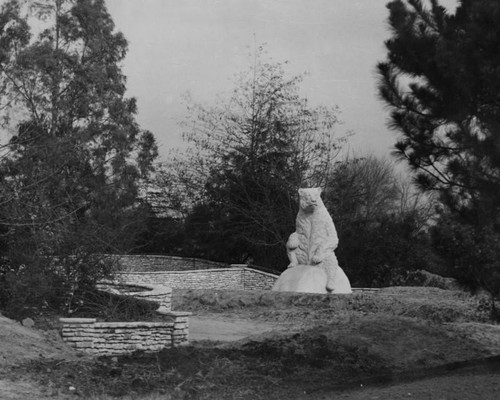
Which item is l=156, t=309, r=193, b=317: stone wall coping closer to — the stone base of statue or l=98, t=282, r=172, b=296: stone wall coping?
l=98, t=282, r=172, b=296: stone wall coping

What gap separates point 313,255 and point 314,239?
392mm

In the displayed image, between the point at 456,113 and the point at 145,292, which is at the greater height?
the point at 456,113

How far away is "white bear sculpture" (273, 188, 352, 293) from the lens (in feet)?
62.1

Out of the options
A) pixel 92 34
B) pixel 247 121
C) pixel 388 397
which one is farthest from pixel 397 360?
pixel 92 34

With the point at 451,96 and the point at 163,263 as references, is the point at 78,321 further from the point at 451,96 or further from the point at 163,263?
the point at 163,263

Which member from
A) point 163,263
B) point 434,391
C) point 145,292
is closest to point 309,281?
point 145,292

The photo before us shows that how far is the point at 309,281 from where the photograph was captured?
18812mm

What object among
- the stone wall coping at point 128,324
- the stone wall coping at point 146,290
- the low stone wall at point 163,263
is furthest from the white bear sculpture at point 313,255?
the low stone wall at point 163,263

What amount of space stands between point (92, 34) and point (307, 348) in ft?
83.6

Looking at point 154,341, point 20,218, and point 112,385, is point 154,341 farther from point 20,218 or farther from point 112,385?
point 20,218

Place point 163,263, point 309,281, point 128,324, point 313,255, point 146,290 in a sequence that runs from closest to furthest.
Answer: point 128,324, point 146,290, point 309,281, point 313,255, point 163,263

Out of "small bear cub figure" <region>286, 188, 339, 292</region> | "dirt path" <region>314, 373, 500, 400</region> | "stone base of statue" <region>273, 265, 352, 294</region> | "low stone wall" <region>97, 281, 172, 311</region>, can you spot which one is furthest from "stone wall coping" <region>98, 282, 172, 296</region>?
"small bear cub figure" <region>286, 188, 339, 292</region>

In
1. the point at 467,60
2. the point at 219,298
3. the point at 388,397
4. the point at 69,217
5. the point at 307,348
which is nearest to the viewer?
the point at 388,397

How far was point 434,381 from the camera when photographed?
9.08 metres
